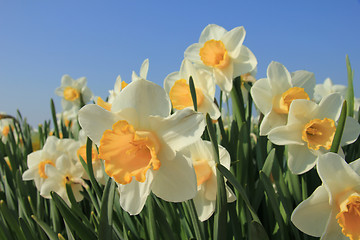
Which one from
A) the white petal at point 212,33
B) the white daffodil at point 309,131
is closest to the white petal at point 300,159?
the white daffodil at point 309,131

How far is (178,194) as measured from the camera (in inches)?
41.8

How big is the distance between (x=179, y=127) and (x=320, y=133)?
0.84 metres

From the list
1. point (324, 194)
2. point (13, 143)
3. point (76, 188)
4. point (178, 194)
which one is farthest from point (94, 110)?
point (13, 143)

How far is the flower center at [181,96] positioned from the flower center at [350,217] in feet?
2.85

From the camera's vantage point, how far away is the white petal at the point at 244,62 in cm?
201

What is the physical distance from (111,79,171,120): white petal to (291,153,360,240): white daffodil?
0.59 metres

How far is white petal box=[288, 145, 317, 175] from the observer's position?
1472 millimetres

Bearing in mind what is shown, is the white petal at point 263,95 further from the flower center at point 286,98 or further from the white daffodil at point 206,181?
the white daffodil at point 206,181

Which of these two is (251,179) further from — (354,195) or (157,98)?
(157,98)

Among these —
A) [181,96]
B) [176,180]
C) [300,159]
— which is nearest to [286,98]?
[300,159]

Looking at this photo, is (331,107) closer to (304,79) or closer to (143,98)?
(304,79)

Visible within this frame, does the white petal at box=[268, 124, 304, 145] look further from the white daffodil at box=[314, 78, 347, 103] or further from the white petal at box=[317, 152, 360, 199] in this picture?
the white daffodil at box=[314, 78, 347, 103]

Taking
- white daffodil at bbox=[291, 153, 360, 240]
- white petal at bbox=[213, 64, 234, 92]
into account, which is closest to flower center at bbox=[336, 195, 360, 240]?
white daffodil at bbox=[291, 153, 360, 240]

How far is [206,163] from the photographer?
1.27 m
